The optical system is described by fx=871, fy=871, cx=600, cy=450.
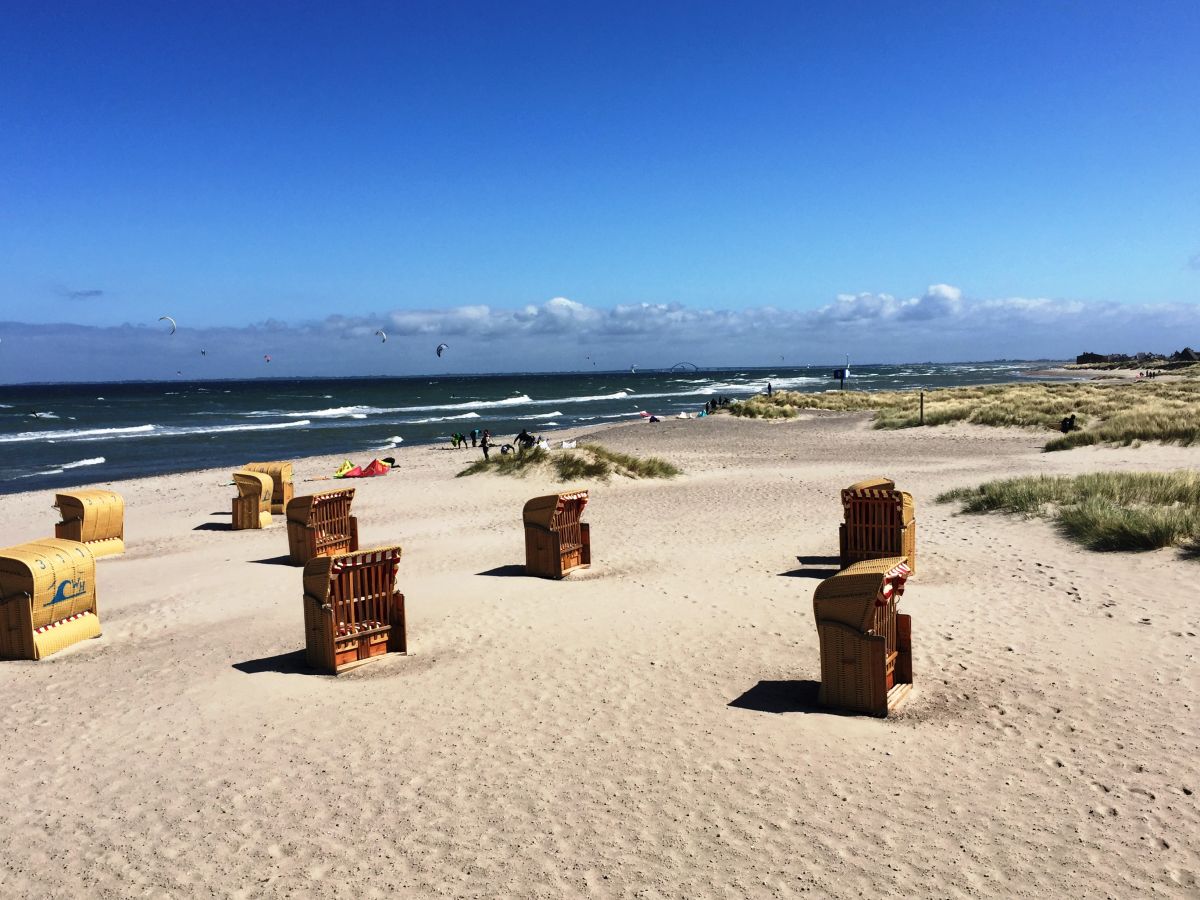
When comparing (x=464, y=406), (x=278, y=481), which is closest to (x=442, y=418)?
(x=464, y=406)

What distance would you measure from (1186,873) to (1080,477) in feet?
44.4

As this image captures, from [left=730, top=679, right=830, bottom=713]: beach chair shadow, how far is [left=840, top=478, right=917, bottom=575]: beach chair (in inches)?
171

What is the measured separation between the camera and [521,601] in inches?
400

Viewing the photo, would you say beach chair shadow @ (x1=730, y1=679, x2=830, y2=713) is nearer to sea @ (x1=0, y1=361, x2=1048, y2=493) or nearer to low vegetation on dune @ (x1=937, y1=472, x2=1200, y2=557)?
low vegetation on dune @ (x1=937, y1=472, x2=1200, y2=557)

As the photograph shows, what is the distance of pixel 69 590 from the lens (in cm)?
887

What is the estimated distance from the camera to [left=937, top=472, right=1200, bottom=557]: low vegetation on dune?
11250mm

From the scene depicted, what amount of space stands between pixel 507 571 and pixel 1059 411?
31.7 metres

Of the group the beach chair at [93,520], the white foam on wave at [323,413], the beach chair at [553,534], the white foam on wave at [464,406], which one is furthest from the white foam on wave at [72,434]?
the beach chair at [553,534]

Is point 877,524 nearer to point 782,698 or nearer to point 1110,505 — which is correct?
point 1110,505

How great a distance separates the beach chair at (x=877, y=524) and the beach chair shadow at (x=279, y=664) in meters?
6.78

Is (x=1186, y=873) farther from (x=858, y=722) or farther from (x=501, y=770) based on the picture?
(x=501, y=770)

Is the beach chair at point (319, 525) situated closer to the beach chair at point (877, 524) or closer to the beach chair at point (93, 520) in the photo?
the beach chair at point (93, 520)

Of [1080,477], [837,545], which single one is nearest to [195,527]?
[837,545]

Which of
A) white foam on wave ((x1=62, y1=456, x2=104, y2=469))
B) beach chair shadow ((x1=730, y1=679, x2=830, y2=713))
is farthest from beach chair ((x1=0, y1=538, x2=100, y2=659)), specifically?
white foam on wave ((x1=62, y1=456, x2=104, y2=469))
